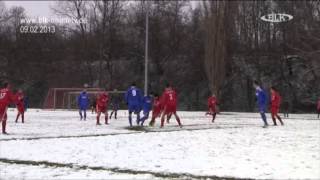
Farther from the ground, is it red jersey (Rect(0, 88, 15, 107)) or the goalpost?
red jersey (Rect(0, 88, 15, 107))

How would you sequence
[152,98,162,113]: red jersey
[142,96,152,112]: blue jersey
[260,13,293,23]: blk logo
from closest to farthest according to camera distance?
[152,98,162,113]: red jersey → [142,96,152,112]: blue jersey → [260,13,293,23]: blk logo

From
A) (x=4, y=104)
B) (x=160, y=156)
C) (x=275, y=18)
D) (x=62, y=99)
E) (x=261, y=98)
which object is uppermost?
(x=275, y=18)

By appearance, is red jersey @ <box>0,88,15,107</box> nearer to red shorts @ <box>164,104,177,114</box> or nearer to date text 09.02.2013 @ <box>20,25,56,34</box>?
red shorts @ <box>164,104,177,114</box>

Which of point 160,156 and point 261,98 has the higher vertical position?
point 261,98

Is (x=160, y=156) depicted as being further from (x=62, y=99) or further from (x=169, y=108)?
(x=62, y=99)

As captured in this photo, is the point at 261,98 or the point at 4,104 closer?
the point at 4,104

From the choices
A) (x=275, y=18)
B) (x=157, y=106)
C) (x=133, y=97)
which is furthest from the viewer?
(x=275, y=18)

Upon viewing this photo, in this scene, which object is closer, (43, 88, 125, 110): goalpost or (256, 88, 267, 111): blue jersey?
(256, 88, 267, 111): blue jersey

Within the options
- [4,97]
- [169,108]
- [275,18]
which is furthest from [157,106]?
[275,18]

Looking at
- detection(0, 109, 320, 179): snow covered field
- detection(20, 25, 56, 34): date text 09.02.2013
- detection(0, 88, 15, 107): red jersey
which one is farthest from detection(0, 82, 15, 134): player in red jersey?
detection(20, 25, 56, 34): date text 09.02.2013

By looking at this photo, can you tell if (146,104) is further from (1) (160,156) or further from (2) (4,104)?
(1) (160,156)

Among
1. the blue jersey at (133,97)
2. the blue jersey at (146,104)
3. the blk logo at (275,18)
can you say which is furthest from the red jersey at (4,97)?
the blk logo at (275,18)

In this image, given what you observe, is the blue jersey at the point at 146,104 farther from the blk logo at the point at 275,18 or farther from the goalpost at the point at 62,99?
the blk logo at the point at 275,18

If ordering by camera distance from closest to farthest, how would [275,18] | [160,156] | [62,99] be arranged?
[160,156] < [62,99] < [275,18]
